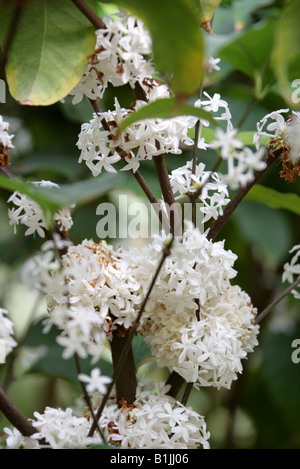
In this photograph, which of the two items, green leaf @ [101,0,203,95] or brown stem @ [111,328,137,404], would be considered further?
brown stem @ [111,328,137,404]

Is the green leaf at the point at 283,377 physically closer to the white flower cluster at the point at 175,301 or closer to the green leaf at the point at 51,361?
the green leaf at the point at 51,361

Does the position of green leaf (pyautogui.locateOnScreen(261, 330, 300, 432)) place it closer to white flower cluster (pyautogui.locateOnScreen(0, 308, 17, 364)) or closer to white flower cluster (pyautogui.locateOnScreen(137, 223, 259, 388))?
white flower cluster (pyautogui.locateOnScreen(137, 223, 259, 388))

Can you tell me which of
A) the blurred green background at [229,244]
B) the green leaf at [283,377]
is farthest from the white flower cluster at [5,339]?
the green leaf at [283,377]

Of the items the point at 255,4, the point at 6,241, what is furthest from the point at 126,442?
the point at 6,241

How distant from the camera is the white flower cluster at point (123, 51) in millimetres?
320

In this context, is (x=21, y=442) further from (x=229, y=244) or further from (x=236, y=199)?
(x=229, y=244)

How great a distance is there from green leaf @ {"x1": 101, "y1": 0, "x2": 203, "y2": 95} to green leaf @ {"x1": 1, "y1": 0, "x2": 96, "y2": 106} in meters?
0.12

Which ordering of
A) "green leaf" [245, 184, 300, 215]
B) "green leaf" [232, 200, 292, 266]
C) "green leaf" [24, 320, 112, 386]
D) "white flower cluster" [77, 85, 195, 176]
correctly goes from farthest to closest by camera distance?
"green leaf" [232, 200, 292, 266] < "green leaf" [24, 320, 112, 386] < "green leaf" [245, 184, 300, 215] < "white flower cluster" [77, 85, 195, 176]

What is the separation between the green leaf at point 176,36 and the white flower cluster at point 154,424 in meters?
0.21

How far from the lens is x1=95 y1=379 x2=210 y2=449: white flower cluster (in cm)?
35

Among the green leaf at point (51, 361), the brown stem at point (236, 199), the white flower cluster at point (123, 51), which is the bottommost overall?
the green leaf at point (51, 361)

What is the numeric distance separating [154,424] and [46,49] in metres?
0.25

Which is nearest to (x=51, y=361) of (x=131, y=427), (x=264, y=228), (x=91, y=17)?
(x=264, y=228)

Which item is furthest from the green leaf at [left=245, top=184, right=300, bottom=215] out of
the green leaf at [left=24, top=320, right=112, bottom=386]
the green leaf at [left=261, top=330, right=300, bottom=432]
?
the green leaf at [left=261, top=330, right=300, bottom=432]
